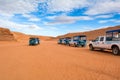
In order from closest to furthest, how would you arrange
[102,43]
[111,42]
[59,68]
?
1. [59,68]
2. [111,42]
3. [102,43]

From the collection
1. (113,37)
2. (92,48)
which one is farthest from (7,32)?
(113,37)

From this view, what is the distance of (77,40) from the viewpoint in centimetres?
3297

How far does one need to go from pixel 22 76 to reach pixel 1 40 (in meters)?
56.3

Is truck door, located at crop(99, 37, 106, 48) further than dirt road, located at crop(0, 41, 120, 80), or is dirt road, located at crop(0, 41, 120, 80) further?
truck door, located at crop(99, 37, 106, 48)

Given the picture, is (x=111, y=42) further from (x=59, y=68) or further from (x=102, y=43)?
(x=59, y=68)

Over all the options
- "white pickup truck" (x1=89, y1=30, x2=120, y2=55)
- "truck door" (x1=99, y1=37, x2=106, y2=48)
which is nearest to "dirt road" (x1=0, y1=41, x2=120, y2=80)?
"white pickup truck" (x1=89, y1=30, x2=120, y2=55)

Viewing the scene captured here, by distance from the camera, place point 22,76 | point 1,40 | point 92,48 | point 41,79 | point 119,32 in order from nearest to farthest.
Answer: point 41,79, point 22,76, point 119,32, point 92,48, point 1,40

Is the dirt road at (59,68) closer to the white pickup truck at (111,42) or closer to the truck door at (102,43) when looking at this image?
the white pickup truck at (111,42)

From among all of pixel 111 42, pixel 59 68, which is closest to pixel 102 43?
pixel 111 42

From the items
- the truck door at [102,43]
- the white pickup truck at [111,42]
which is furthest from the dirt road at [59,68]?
the truck door at [102,43]

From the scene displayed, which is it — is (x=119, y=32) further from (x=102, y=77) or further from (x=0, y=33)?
(x=0, y=33)

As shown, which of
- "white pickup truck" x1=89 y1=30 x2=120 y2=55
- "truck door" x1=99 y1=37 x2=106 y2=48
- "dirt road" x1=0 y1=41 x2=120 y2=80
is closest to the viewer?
"dirt road" x1=0 y1=41 x2=120 y2=80

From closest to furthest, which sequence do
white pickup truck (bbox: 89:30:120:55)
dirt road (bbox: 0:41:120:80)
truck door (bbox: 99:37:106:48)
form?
dirt road (bbox: 0:41:120:80), white pickup truck (bbox: 89:30:120:55), truck door (bbox: 99:37:106:48)

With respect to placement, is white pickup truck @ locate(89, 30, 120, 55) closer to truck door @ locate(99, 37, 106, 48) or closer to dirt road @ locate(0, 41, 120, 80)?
truck door @ locate(99, 37, 106, 48)
